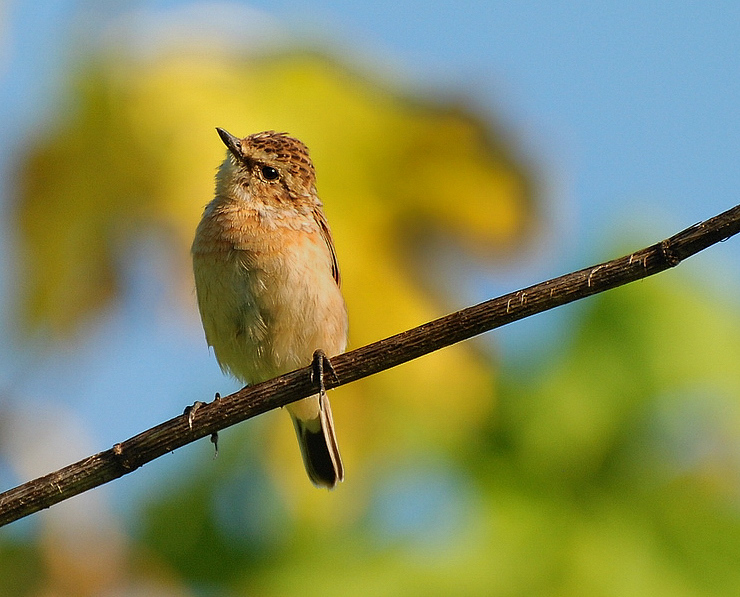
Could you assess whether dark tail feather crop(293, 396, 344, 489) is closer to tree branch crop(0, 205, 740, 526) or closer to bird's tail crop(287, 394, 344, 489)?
bird's tail crop(287, 394, 344, 489)

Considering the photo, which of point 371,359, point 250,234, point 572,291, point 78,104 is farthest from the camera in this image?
point 78,104

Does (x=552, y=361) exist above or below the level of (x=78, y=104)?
below

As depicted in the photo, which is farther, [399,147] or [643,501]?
[399,147]

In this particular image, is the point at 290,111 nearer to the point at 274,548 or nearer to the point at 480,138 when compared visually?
the point at 480,138

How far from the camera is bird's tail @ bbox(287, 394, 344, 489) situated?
6598 mm

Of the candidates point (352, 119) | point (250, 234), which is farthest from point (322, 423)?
point (352, 119)

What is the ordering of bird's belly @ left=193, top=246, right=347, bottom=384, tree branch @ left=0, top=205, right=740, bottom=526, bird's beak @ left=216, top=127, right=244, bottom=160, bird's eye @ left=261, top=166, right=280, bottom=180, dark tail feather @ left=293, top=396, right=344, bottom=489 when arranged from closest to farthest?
tree branch @ left=0, top=205, right=740, bottom=526, bird's belly @ left=193, top=246, right=347, bottom=384, bird's beak @ left=216, top=127, right=244, bottom=160, bird's eye @ left=261, top=166, right=280, bottom=180, dark tail feather @ left=293, top=396, right=344, bottom=489

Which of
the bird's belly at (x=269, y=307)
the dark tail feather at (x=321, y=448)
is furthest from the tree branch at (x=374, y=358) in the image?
the dark tail feather at (x=321, y=448)

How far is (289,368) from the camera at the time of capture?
21.1 ft

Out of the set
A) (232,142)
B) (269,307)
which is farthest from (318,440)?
(232,142)

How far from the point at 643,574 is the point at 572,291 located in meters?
2.94

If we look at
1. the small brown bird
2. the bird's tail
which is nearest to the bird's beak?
the small brown bird

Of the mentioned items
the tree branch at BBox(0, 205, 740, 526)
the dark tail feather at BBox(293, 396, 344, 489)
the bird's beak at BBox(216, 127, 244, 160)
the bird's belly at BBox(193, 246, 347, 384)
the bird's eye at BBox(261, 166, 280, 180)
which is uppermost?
the bird's beak at BBox(216, 127, 244, 160)

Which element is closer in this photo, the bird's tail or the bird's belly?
the bird's belly
